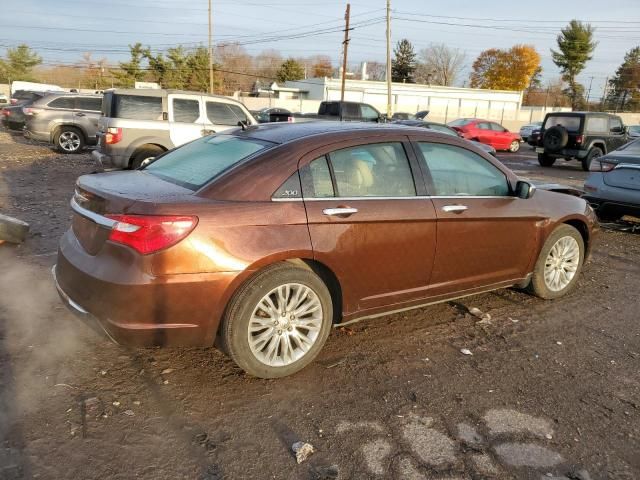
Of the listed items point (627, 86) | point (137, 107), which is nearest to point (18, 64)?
point (137, 107)

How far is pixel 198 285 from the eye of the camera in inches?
114

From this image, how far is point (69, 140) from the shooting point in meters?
15.6

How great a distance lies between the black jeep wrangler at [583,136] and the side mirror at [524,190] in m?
13.7

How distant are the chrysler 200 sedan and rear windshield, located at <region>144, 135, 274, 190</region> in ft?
0.06

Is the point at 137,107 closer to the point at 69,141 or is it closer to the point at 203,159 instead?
the point at 69,141

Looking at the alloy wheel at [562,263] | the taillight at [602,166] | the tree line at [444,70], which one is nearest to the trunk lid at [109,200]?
the alloy wheel at [562,263]

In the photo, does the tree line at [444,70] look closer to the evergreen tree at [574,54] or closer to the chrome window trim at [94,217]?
the evergreen tree at [574,54]

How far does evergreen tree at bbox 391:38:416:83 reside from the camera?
277ft

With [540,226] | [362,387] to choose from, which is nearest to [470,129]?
[540,226]

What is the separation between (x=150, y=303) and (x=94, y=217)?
68 cm

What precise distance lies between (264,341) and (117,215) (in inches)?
45.1

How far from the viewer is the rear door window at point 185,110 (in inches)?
403

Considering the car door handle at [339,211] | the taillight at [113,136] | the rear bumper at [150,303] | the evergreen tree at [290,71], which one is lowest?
the rear bumper at [150,303]

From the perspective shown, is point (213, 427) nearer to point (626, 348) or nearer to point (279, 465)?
point (279, 465)
